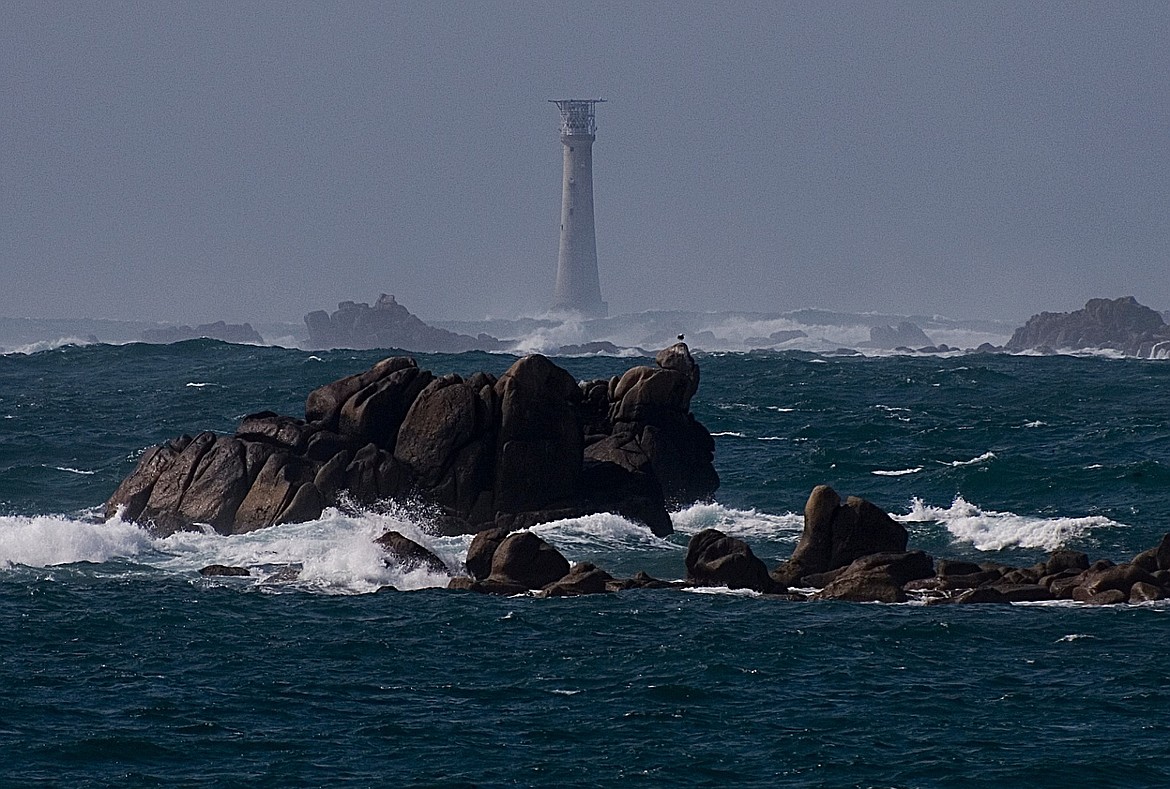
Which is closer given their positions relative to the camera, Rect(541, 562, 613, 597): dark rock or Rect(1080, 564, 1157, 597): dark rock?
Rect(1080, 564, 1157, 597): dark rock

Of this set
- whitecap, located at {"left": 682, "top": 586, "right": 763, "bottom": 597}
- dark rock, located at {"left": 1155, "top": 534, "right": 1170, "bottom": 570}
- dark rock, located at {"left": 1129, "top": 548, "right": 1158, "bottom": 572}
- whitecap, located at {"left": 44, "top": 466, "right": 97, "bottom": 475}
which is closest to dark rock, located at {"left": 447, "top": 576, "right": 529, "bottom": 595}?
whitecap, located at {"left": 682, "top": 586, "right": 763, "bottom": 597}

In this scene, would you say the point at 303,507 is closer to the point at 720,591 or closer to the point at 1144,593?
the point at 720,591

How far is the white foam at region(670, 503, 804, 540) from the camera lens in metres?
66.9

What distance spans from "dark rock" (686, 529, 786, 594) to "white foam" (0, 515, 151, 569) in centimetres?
1910

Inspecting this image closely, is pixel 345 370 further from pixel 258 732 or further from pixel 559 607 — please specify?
pixel 258 732

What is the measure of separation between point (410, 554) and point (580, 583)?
645 cm

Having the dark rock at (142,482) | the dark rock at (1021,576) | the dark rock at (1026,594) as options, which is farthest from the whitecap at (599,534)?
the dark rock at (142,482)

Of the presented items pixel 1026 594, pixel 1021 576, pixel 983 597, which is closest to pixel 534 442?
pixel 1021 576

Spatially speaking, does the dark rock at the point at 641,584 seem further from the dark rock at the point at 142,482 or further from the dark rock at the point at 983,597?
the dark rock at the point at 142,482

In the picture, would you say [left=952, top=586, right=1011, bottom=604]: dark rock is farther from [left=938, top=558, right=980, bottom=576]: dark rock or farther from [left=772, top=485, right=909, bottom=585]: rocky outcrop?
[left=772, top=485, right=909, bottom=585]: rocky outcrop

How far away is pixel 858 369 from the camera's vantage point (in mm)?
133875

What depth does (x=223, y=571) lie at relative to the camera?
57.6 metres

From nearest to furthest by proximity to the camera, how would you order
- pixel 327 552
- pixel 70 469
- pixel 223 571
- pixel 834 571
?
pixel 834 571, pixel 223 571, pixel 327 552, pixel 70 469

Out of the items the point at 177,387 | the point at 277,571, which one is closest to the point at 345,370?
the point at 177,387
